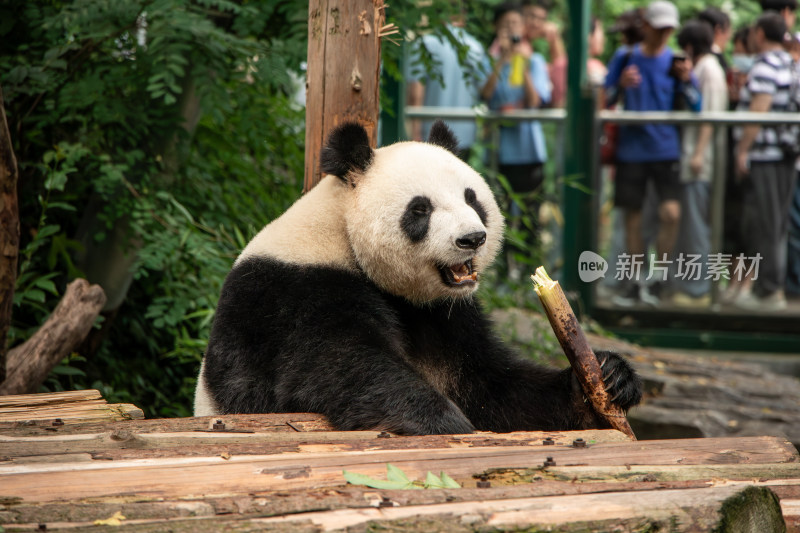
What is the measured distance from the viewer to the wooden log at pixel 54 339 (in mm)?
3986

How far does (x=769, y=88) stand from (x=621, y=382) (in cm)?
526

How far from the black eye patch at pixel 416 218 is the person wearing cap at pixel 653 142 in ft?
15.7

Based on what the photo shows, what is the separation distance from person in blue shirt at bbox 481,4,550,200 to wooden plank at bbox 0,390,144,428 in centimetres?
554

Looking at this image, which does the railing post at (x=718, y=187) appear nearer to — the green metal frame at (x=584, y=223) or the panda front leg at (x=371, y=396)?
the green metal frame at (x=584, y=223)

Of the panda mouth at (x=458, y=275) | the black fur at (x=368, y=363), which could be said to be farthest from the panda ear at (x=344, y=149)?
the panda mouth at (x=458, y=275)

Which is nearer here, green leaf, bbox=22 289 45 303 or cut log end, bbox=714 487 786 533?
cut log end, bbox=714 487 786 533

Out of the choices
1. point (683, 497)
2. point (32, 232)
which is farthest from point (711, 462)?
point (32, 232)

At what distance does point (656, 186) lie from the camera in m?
7.54

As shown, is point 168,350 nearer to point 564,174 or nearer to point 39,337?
point 39,337

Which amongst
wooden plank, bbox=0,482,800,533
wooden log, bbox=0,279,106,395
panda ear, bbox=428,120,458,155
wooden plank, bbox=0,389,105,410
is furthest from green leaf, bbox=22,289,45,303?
wooden plank, bbox=0,482,800,533

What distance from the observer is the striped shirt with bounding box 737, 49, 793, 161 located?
7.36 m

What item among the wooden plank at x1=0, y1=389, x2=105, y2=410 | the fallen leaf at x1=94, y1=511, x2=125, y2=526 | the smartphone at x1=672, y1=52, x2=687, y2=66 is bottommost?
the wooden plank at x1=0, y1=389, x2=105, y2=410

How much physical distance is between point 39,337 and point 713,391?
4.77 meters

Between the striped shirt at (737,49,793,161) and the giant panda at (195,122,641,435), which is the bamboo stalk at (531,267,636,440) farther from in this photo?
the striped shirt at (737,49,793,161)
